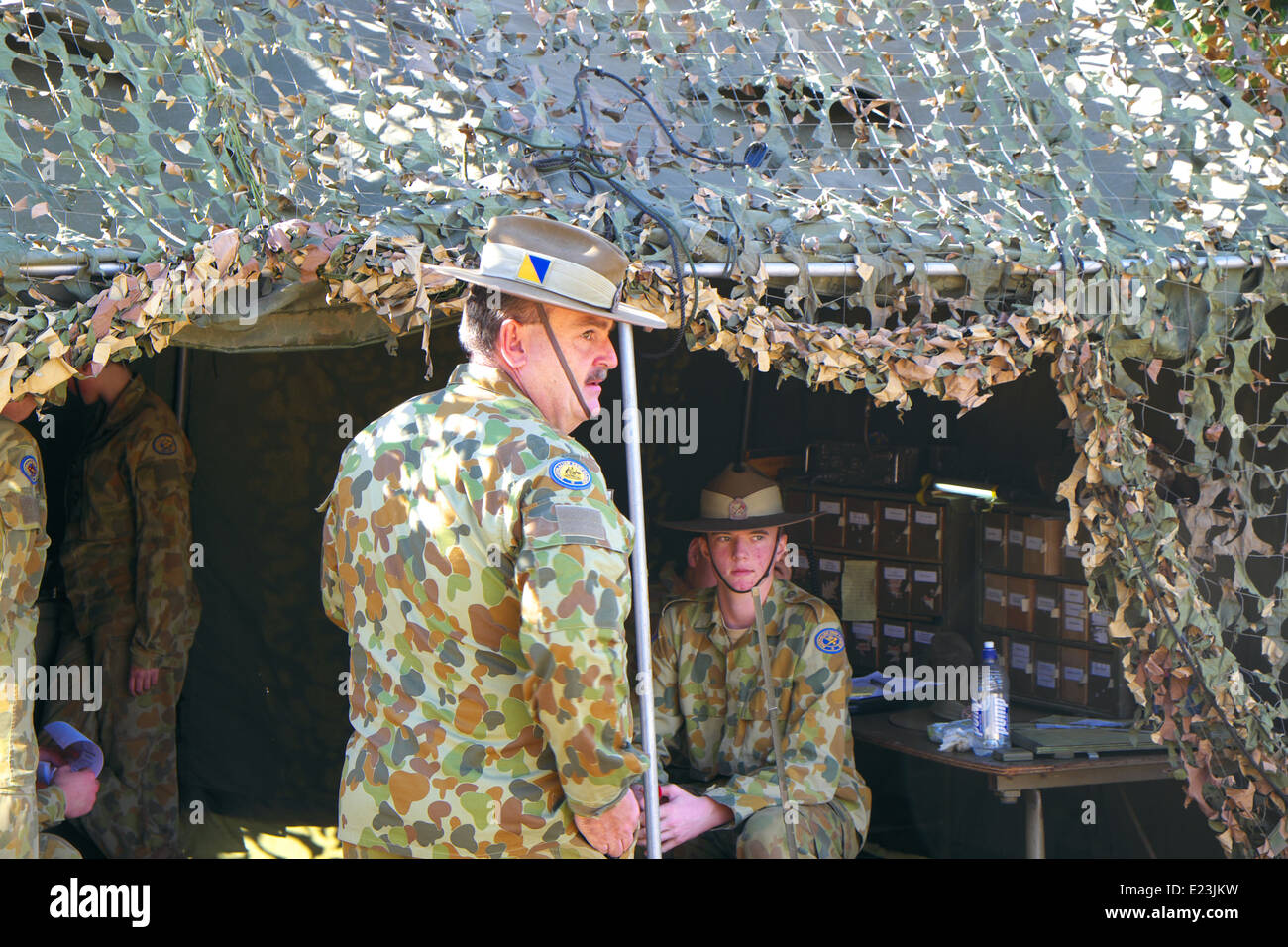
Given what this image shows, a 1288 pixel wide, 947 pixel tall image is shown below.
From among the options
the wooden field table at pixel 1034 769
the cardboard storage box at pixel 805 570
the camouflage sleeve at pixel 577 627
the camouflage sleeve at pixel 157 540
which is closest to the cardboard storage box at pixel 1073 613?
the wooden field table at pixel 1034 769

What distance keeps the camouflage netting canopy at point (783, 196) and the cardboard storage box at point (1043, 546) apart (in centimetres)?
96

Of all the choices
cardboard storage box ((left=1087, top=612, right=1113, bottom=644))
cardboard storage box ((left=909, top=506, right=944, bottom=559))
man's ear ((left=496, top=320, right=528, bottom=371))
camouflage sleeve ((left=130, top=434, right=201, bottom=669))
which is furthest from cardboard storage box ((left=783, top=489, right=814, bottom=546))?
man's ear ((left=496, top=320, right=528, bottom=371))

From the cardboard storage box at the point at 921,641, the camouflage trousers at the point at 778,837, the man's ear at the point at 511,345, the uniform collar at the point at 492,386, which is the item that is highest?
the man's ear at the point at 511,345

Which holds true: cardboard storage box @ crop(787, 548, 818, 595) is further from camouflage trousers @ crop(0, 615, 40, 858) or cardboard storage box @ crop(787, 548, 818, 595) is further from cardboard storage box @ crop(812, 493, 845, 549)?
camouflage trousers @ crop(0, 615, 40, 858)

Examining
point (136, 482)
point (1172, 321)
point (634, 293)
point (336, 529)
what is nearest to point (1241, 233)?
point (1172, 321)

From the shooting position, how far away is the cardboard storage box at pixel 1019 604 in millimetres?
5109

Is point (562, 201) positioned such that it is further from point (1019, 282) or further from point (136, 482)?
point (136, 482)

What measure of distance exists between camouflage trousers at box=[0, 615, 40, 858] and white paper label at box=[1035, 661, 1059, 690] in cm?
355

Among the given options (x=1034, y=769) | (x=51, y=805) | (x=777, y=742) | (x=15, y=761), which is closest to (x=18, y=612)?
(x=15, y=761)

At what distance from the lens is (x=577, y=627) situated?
88.4 inches

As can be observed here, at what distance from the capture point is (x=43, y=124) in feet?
10.9

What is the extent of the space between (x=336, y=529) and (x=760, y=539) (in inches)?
75.0

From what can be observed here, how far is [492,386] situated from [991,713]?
2519 mm

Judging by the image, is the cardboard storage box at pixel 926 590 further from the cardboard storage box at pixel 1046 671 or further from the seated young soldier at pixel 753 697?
the seated young soldier at pixel 753 697
